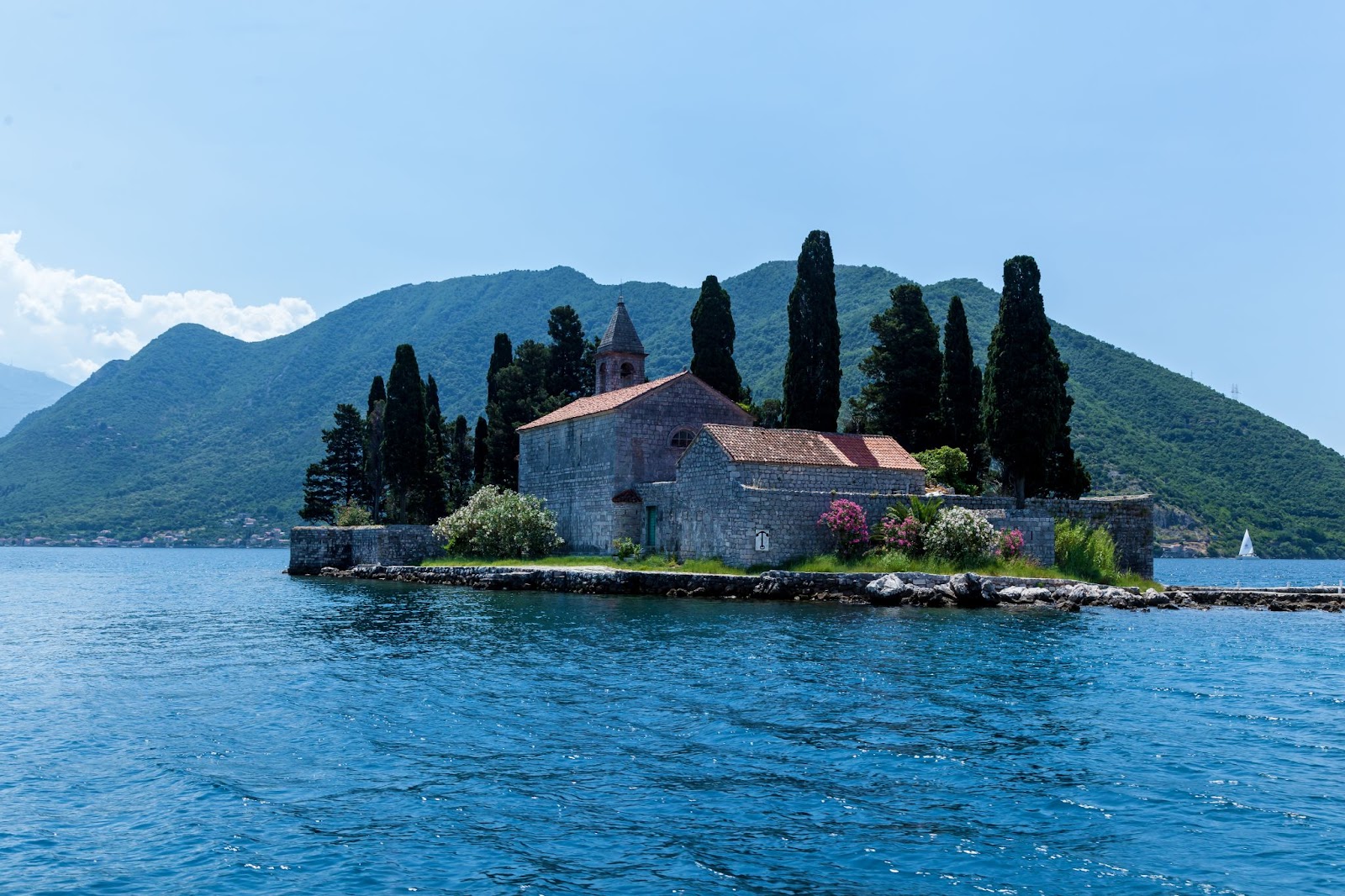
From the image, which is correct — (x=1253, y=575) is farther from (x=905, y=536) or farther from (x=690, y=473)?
(x=690, y=473)

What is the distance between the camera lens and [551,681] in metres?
17.0

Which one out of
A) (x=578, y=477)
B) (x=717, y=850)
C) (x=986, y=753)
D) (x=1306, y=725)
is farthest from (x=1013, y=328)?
(x=717, y=850)

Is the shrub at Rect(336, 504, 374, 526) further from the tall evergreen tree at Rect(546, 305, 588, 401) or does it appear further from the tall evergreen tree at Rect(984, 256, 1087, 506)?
the tall evergreen tree at Rect(984, 256, 1087, 506)

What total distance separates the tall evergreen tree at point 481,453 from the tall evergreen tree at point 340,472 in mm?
7515

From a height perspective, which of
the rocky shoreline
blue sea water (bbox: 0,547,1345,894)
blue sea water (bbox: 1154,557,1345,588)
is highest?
the rocky shoreline

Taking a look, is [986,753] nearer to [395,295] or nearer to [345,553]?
[345,553]

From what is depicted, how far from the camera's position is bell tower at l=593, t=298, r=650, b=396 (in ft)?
163

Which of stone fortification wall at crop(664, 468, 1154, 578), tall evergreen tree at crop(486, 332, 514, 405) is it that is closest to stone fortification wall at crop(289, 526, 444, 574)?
tall evergreen tree at crop(486, 332, 514, 405)

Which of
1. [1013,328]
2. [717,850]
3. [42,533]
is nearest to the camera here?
[717,850]

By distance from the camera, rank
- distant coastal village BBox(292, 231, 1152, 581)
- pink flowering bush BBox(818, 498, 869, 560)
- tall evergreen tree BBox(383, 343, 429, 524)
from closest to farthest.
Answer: pink flowering bush BBox(818, 498, 869, 560) → distant coastal village BBox(292, 231, 1152, 581) → tall evergreen tree BBox(383, 343, 429, 524)

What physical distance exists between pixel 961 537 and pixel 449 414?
122360mm

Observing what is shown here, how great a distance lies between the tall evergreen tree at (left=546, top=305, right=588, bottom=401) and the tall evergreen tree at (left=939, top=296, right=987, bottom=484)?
983 inches

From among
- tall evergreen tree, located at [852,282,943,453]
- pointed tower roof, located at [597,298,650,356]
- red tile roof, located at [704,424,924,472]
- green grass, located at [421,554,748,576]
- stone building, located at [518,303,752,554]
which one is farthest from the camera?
pointed tower roof, located at [597,298,650,356]

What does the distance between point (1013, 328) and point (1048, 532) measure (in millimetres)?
7754
